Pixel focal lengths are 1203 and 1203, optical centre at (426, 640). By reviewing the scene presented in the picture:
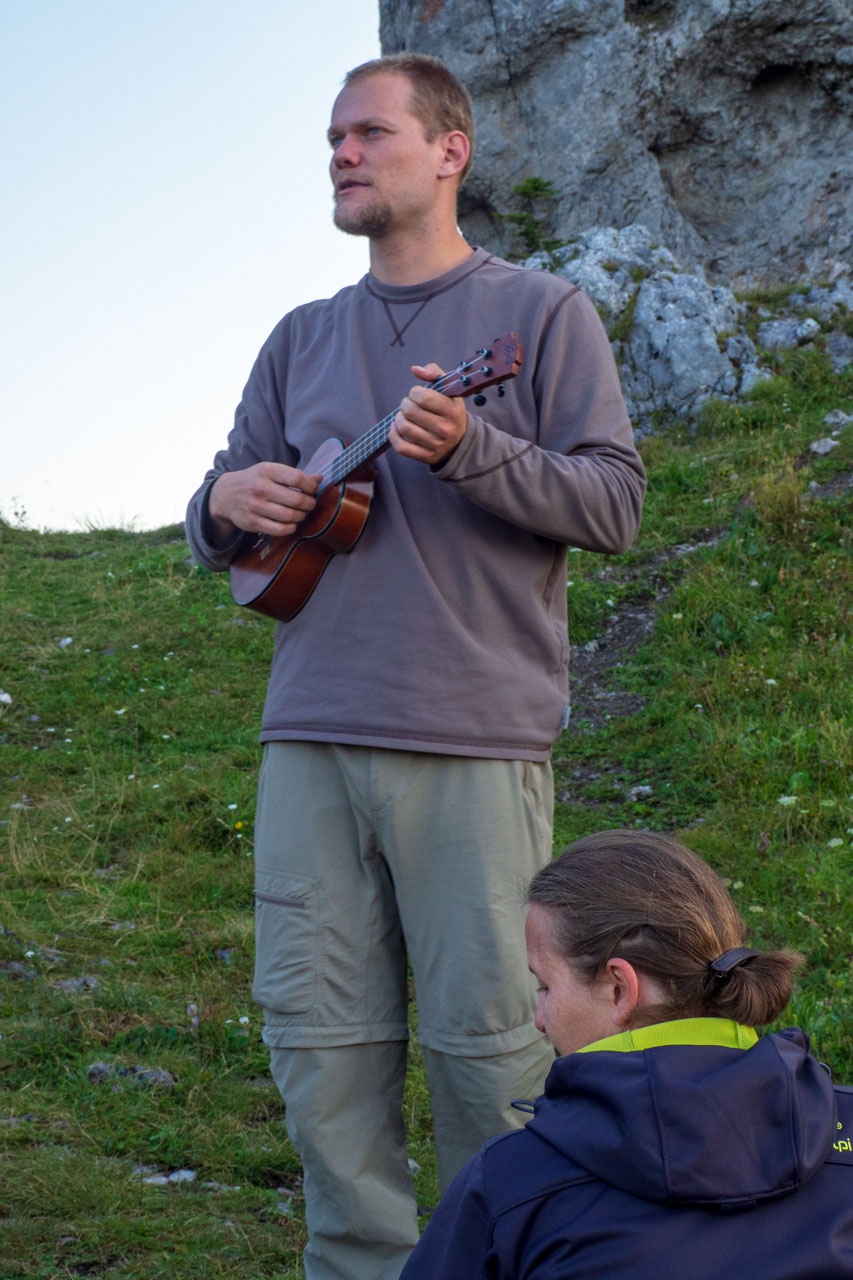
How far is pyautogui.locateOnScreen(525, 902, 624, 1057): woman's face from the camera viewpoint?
1.62 metres

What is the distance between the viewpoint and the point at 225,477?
8.86ft

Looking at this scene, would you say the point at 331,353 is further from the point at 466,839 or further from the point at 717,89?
the point at 717,89

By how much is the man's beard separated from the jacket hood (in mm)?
1888

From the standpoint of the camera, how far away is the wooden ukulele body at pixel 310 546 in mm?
2486

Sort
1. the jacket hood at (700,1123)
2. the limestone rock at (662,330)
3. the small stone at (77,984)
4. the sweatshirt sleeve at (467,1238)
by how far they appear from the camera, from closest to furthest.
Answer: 1. the jacket hood at (700,1123)
2. the sweatshirt sleeve at (467,1238)
3. the small stone at (77,984)
4. the limestone rock at (662,330)

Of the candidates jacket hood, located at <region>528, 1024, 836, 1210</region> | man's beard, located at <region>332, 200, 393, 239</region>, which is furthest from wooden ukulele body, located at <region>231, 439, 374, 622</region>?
jacket hood, located at <region>528, 1024, 836, 1210</region>

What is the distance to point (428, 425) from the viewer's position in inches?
85.4

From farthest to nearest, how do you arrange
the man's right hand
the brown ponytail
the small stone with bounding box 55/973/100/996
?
the small stone with bounding box 55/973/100/996 → the man's right hand → the brown ponytail

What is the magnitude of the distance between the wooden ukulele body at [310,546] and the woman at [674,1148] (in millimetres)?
1158

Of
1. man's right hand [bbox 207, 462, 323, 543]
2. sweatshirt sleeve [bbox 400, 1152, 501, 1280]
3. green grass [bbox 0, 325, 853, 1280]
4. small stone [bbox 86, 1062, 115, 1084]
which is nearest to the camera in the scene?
sweatshirt sleeve [bbox 400, 1152, 501, 1280]

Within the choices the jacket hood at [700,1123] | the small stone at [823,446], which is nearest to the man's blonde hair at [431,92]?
the jacket hood at [700,1123]

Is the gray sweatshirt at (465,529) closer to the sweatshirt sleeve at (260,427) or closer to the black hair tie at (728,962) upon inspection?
the sweatshirt sleeve at (260,427)

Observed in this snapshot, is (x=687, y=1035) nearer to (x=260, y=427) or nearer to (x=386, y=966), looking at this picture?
(x=386, y=966)

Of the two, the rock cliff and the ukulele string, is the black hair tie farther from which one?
the rock cliff
